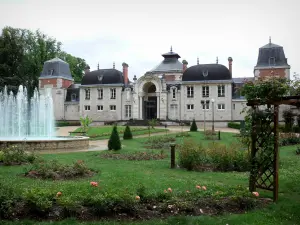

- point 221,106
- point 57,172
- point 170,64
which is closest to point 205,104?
point 221,106

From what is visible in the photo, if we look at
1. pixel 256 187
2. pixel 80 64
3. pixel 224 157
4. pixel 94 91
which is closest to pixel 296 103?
pixel 256 187

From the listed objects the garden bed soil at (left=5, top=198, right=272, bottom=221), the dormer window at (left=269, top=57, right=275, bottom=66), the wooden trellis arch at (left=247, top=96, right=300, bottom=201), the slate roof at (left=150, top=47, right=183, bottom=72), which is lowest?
the garden bed soil at (left=5, top=198, right=272, bottom=221)

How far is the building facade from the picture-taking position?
44.0 m

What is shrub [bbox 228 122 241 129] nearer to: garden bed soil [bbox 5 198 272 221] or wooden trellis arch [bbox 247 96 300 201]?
wooden trellis arch [bbox 247 96 300 201]

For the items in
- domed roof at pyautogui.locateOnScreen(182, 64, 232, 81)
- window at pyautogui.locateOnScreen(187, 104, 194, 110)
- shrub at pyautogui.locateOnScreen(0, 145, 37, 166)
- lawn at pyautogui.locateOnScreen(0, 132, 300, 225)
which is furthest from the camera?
window at pyautogui.locateOnScreen(187, 104, 194, 110)

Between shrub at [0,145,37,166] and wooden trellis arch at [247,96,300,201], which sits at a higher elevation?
wooden trellis arch at [247,96,300,201]

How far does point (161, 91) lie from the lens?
1804 inches

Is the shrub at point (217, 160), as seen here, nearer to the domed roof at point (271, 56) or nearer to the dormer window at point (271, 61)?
the dormer window at point (271, 61)

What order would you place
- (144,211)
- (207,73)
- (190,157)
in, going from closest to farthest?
1. (144,211)
2. (190,157)
3. (207,73)

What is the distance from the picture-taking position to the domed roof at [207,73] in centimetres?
4453

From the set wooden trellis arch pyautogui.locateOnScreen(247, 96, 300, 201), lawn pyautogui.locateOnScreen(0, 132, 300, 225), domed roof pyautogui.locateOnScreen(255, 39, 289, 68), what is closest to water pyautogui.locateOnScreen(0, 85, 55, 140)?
lawn pyautogui.locateOnScreen(0, 132, 300, 225)

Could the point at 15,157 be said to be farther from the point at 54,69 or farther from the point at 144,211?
the point at 54,69

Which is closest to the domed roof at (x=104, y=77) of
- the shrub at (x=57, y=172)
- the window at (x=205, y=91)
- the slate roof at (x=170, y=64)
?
the slate roof at (x=170, y=64)

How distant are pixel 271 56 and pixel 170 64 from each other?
1603 cm
